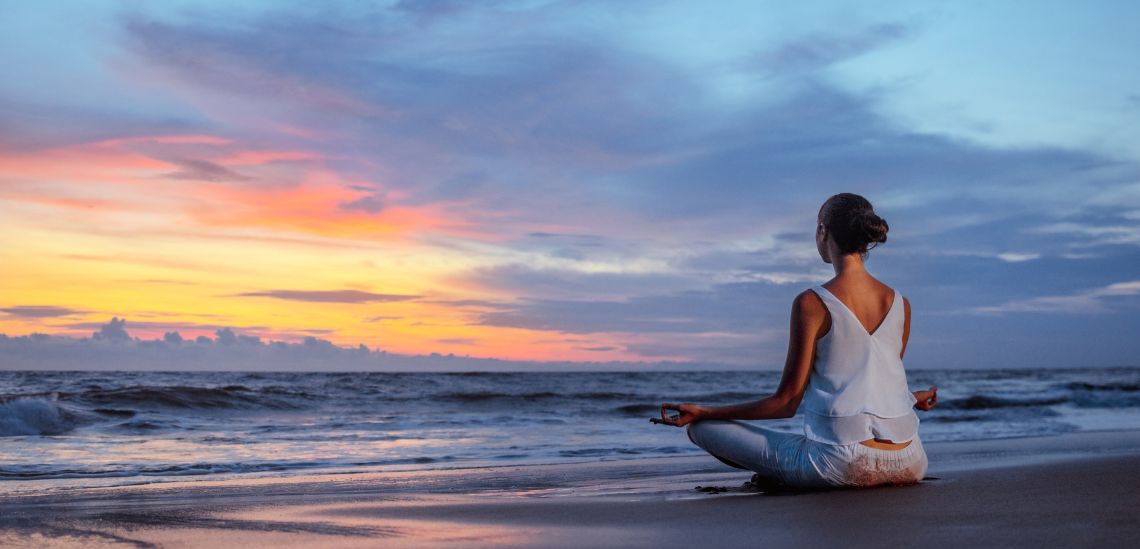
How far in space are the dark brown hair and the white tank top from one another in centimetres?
22

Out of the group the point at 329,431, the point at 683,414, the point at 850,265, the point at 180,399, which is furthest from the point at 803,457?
the point at 180,399

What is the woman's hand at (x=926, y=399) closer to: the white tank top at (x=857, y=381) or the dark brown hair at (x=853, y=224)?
the white tank top at (x=857, y=381)

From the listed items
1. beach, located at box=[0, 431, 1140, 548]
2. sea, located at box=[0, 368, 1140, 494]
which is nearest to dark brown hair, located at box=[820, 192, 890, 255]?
beach, located at box=[0, 431, 1140, 548]

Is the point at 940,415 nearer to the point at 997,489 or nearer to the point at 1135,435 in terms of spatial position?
the point at 1135,435

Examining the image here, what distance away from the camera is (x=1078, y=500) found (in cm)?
336

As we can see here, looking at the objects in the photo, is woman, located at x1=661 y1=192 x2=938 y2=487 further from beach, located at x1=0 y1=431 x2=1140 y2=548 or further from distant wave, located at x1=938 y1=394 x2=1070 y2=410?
distant wave, located at x1=938 y1=394 x2=1070 y2=410

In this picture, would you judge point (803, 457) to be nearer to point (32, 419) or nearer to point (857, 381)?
point (857, 381)

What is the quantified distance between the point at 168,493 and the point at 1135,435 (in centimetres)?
1030

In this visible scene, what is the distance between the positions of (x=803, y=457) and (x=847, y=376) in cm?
39

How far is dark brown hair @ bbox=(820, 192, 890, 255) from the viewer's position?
3.58 metres

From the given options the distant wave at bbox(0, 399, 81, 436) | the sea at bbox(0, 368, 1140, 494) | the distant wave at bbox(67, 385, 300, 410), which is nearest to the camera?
the sea at bbox(0, 368, 1140, 494)

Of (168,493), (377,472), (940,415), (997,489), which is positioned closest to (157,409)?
(377,472)

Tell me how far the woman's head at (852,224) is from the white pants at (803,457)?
810mm

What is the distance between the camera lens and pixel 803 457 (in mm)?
3719
